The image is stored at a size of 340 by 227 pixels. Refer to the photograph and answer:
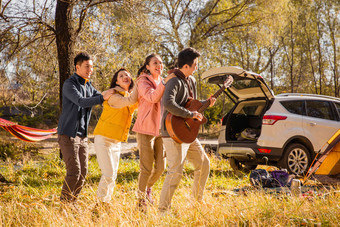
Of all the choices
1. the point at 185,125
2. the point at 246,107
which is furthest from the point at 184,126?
the point at 246,107

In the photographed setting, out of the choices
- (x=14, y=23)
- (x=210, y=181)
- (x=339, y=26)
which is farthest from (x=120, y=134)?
(x=339, y=26)

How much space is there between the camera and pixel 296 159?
7.08 m

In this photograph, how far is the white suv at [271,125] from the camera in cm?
684

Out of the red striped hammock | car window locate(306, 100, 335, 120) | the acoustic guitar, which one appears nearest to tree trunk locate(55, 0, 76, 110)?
the red striped hammock

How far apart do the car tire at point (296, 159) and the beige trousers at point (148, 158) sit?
353 centimetres

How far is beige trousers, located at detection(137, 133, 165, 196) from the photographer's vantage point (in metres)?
4.12

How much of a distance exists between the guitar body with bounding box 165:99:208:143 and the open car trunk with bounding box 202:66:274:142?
2.81 meters

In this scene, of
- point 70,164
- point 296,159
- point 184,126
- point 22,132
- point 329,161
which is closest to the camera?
point 184,126

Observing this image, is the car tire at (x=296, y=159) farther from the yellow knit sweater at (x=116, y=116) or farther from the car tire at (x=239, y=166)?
the yellow knit sweater at (x=116, y=116)

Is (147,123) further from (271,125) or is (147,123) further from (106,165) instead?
(271,125)

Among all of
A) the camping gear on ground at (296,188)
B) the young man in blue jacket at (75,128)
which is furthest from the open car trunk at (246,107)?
the young man in blue jacket at (75,128)

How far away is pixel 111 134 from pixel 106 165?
0.35m

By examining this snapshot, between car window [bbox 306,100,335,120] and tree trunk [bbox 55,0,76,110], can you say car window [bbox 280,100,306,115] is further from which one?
tree trunk [bbox 55,0,76,110]

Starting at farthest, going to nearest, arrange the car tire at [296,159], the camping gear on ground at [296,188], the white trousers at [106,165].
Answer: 1. the car tire at [296,159]
2. the camping gear on ground at [296,188]
3. the white trousers at [106,165]
